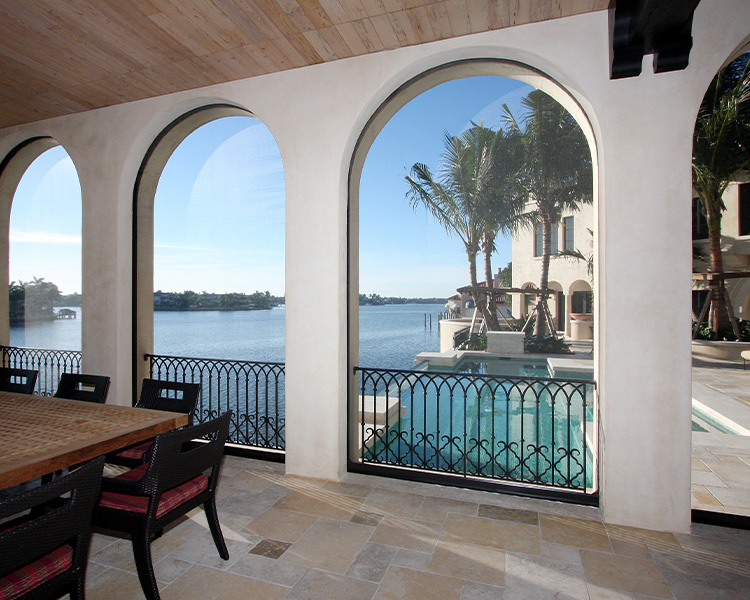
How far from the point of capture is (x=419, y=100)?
9.36 meters

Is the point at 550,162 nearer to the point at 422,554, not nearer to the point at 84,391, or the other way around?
the point at 422,554

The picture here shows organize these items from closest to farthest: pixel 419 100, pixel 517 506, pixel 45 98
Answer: pixel 517 506, pixel 45 98, pixel 419 100

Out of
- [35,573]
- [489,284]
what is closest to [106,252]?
[35,573]

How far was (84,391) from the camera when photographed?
2525 millimetres

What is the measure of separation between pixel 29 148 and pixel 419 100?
7.53 metres

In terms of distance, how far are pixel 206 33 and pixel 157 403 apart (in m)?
2.28

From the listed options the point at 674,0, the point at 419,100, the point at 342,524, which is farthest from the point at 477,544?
the point at 419,100

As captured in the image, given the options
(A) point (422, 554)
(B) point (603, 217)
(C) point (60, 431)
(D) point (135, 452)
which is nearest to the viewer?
(C) point (60, 431)

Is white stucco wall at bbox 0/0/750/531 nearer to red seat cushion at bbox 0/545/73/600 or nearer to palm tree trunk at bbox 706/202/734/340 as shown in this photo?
red seat cushion at bbox 0/545/73/600

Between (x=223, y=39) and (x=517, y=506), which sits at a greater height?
(x=223, y=39)

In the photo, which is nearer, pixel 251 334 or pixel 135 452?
pixel 135 452

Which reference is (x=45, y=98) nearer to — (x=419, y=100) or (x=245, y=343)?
(x=419, y=100)

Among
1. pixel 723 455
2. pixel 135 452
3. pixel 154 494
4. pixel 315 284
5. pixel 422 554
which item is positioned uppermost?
pixel 315 284

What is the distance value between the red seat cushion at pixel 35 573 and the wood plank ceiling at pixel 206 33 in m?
2.59
